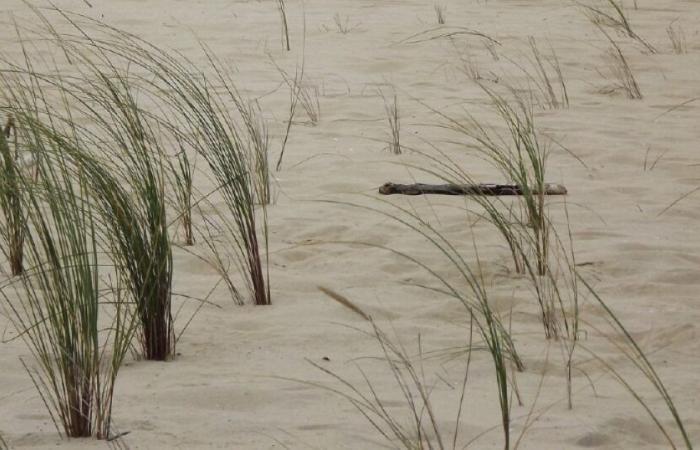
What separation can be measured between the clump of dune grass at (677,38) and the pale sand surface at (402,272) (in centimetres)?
7

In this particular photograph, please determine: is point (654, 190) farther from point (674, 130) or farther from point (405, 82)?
point (405, 82)

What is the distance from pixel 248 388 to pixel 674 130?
3153 millimetres

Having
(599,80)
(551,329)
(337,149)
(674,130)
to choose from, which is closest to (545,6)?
(599,80)

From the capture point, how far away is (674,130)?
16.6 feet

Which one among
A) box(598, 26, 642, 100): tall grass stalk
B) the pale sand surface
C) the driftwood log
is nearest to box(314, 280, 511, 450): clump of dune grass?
the pale sand surface

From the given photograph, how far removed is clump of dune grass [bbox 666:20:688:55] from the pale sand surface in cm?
7

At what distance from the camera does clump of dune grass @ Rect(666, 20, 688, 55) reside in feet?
22.0

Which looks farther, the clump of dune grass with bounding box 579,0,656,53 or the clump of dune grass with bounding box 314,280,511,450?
the clump of dune grass with bounding box 579,0,656,53

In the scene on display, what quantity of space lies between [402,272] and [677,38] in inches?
169

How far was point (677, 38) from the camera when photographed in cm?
705

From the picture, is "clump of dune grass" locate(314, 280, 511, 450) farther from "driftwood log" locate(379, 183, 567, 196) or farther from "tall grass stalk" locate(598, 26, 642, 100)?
"tall grass stalk" locate(598, 26, 642, 100)

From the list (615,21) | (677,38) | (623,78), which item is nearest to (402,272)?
(623,78)

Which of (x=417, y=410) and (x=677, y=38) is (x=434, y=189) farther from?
(x=677, y=38)

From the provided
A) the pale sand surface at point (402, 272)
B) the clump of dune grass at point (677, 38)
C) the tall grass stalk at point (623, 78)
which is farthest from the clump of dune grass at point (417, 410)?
the clump of dune grass at point (677, 38)
